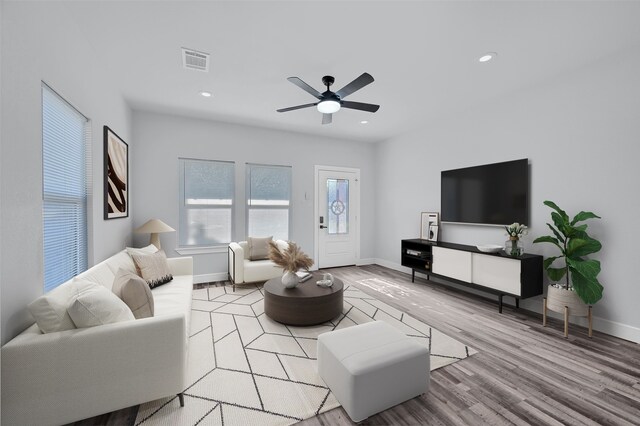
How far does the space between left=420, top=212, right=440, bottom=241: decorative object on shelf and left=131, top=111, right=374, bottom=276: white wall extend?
5.01 ft

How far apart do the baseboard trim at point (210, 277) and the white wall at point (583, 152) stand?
12.8 feet

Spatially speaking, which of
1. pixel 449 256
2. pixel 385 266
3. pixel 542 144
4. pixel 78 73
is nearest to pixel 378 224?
pixel 385 266

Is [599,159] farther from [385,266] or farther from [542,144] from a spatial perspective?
[385,266]

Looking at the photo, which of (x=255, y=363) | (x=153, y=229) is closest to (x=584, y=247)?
(x=255, y=363)

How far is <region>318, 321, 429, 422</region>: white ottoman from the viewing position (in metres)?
1.63

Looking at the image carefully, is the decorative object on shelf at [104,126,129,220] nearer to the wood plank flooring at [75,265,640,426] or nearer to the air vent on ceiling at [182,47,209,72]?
the air vent on ceiling at [182,47,209,72]

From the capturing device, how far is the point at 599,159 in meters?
2.83

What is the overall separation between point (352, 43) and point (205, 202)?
3.43m

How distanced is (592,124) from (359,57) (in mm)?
2575

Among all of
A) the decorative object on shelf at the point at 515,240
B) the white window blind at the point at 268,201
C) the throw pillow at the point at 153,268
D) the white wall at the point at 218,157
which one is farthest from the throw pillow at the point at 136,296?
the decorative object on shelf at the point at 515,240

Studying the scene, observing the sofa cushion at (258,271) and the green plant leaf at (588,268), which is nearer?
the green plant leaf at (588,268)

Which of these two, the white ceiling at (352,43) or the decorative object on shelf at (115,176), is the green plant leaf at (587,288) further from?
the decorative object on shelf at (115,176)

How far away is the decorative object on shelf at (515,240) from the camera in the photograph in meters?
3.22

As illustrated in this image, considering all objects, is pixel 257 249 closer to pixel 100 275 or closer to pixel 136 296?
pixel 100 275
